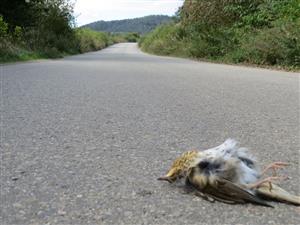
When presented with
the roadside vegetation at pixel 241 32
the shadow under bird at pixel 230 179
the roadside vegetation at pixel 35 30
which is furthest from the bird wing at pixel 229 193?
the roadside vegetation at pixel 35 30

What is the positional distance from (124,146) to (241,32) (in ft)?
57.6

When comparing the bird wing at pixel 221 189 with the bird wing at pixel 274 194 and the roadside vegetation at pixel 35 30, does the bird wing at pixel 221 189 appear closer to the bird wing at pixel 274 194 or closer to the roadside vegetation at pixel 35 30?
the bird wing at pixel 274 194

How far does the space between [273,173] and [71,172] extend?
129 cm

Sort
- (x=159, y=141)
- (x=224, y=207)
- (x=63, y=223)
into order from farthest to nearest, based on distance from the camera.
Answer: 1. (x=159, y=141)
2. (x=224, y=207)
3. (x=63, y=223)

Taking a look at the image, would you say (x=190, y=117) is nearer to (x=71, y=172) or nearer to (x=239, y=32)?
(x=71, y=172)

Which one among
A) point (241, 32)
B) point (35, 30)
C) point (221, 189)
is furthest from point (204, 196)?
point (35, 30)

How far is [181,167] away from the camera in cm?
290

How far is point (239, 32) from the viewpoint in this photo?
20891 mm

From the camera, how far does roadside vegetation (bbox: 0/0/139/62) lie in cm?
1973

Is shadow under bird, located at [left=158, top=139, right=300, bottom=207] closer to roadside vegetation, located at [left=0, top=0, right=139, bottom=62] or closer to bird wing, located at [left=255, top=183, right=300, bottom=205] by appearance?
bird wing, located at [left=255, top=183, right=300, bottom=205]

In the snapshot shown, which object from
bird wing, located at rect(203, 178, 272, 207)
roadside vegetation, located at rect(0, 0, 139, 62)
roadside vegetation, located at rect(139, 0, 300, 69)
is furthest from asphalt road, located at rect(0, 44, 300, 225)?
roadside vegetation, located at rect(0, 0, 139, 62)

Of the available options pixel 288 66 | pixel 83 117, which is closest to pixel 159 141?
pixel 83 117

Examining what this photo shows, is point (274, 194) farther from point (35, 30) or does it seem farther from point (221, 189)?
point (35, 30)

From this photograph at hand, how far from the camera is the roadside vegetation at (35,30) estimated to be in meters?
19.7
